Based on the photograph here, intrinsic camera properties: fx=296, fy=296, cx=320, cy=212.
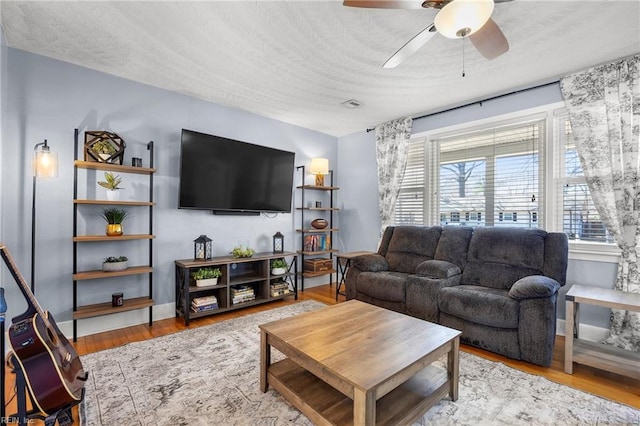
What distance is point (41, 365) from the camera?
138cm

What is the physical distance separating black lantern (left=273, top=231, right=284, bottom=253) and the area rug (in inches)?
68.4

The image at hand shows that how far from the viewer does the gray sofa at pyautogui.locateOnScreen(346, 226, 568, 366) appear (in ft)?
7.42

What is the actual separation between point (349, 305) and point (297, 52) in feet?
6.93

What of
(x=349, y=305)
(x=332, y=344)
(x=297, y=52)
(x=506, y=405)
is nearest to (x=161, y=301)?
(x=349, y=305)

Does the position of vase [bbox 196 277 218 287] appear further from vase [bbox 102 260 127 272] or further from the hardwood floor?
vase [bbox 102 260 127 272]

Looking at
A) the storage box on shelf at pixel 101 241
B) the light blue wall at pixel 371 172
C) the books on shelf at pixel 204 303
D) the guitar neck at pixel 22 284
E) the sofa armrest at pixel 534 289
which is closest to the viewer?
the guitar neck at pixel 22 284

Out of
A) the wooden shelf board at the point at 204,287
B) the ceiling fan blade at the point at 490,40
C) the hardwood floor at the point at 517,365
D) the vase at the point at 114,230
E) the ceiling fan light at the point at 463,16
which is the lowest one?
the hardwood floor at the point at 517,365

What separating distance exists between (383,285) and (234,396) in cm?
184

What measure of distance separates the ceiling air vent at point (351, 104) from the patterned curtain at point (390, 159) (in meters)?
0.83

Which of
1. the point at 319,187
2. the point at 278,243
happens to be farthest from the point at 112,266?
the point at 319,187

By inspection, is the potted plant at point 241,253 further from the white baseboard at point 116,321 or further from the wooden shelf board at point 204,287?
the white baseboard at point 116,321

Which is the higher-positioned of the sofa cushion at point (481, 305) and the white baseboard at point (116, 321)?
the sofa cushion at point (481, 305)

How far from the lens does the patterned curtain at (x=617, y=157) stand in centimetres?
249

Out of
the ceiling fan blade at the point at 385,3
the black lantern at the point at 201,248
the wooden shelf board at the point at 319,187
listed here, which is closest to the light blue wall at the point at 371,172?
the wooden shelf board at the point at 319,187
